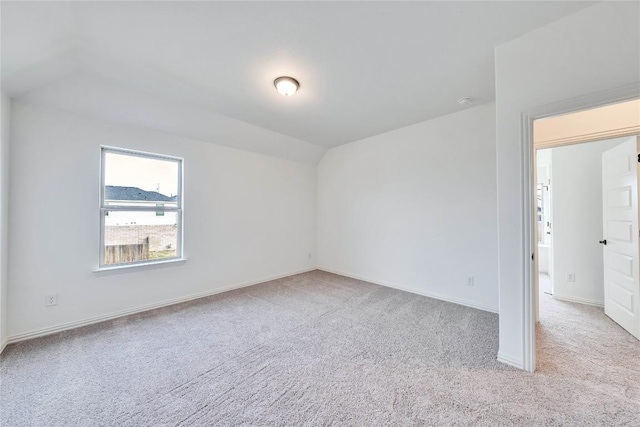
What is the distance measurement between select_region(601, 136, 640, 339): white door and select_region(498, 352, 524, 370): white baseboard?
1.45m

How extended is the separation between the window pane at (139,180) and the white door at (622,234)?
5.25m

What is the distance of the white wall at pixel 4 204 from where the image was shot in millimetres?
2041

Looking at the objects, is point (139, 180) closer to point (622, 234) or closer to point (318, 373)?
point (318, 373)

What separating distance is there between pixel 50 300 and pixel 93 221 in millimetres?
861

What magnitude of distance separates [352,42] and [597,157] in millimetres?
3554

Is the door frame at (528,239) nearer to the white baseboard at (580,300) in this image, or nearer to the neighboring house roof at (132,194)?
the white baseboard at (580,300)

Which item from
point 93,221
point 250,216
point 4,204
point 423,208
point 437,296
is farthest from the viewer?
point 250,216

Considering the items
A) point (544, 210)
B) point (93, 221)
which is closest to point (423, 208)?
point (544, 210)

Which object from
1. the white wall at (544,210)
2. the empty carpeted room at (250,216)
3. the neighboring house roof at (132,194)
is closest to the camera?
the empty carpeted room at (250,216)

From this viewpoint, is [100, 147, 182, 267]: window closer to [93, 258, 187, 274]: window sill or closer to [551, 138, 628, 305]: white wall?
[93, 258, 187, 274]: window sill

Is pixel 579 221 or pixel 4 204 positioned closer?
pixel 4 204

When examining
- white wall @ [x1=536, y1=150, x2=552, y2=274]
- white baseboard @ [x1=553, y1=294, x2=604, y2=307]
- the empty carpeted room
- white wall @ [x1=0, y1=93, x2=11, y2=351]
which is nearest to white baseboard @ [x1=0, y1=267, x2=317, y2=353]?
the empty carpeted room

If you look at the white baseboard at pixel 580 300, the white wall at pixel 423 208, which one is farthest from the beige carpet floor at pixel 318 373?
the white wall at pixel 423 208

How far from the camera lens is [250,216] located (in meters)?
4.08
